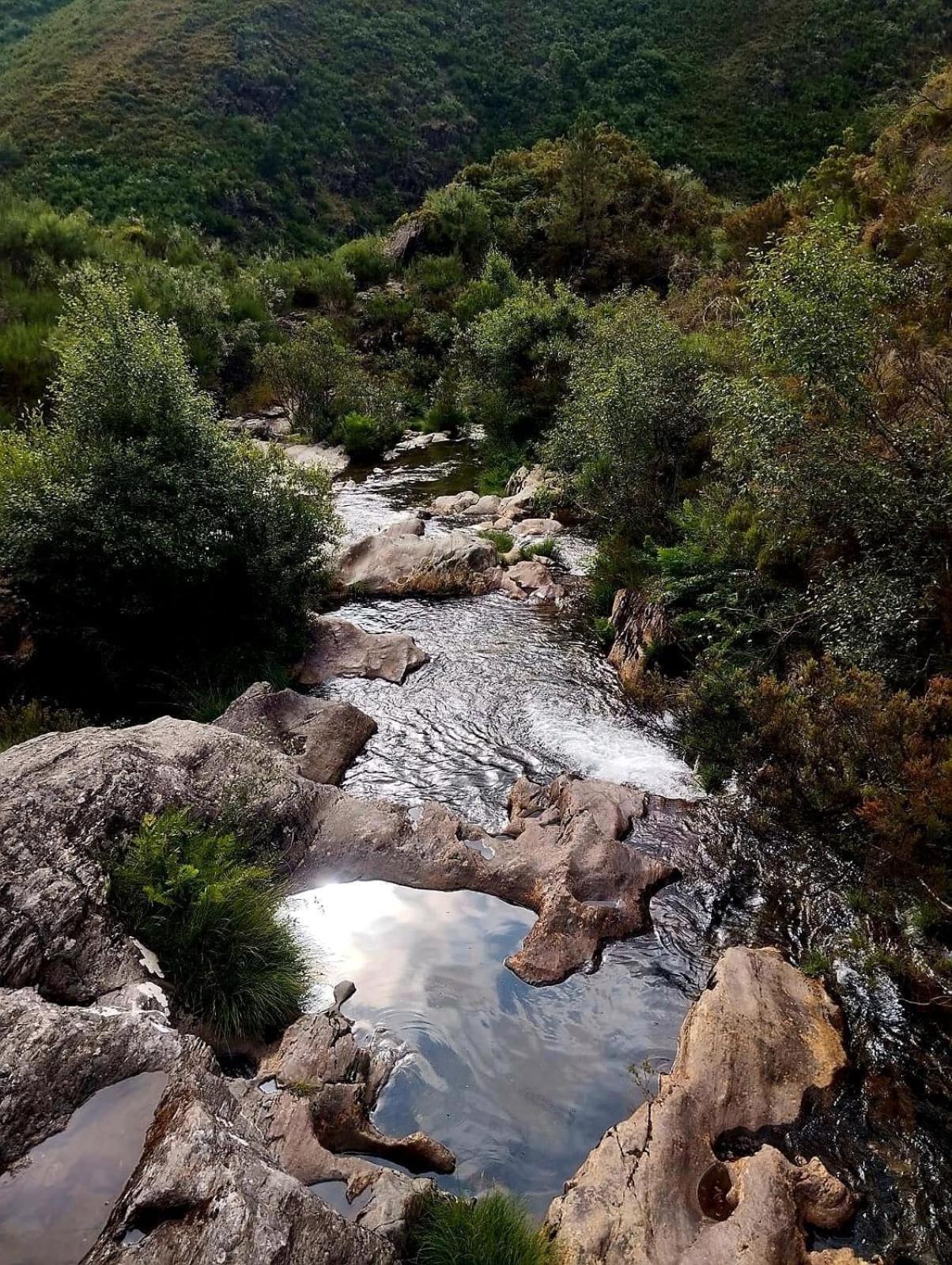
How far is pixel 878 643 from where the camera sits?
8.45m

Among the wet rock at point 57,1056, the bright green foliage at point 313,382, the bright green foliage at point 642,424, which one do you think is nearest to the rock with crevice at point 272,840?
the wet rock at point 57,1056

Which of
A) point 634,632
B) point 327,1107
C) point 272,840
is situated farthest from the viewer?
point 634,632

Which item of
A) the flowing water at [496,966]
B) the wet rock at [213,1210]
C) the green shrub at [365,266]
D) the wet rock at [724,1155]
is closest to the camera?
the wet rock at [213,1210]

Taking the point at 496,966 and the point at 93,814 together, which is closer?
the point at 93,814

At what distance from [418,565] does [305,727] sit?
737cm

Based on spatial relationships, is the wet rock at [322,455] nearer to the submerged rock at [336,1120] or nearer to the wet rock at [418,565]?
the wet rock at [418,565]

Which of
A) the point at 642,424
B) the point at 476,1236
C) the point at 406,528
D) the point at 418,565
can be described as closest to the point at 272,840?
the point at 476,1236

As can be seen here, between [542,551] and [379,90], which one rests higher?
[379,90]

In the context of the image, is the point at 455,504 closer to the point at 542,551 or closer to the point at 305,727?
the point at 542,551

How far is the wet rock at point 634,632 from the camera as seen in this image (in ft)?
42.5

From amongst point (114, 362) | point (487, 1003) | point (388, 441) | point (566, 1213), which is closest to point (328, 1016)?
point (487, 1003)

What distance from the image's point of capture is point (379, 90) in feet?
228

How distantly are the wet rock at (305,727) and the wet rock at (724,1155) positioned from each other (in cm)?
637

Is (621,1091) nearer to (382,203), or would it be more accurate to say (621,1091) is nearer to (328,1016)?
(328,1016)
